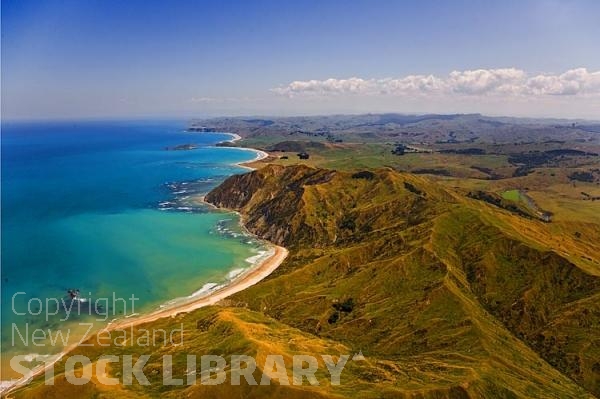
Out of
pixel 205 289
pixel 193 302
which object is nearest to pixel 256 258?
pixel 205 289

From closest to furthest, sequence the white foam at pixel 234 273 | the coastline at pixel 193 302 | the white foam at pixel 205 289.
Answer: the coastline at pixel 193 302 → the white foam at pixel 205 289 → the white foam at pixel 234 273

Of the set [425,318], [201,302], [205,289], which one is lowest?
[201,302]

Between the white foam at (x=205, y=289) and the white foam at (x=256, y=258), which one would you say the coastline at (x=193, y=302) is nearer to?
the white foam at (x=205, y=289)

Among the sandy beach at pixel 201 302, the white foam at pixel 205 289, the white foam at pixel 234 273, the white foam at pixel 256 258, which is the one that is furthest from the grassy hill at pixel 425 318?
the white foam at pixel 234 273

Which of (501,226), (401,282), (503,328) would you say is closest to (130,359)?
(401,282)

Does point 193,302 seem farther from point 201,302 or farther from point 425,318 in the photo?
point 425,318

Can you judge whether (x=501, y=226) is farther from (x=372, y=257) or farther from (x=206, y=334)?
(x=206, y=334)

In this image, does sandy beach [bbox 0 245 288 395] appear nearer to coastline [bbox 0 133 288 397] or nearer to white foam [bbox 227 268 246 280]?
coastline [bbox 0 133 288 397]

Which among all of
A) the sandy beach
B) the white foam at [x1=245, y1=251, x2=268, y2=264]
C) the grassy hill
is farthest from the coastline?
the grassy hill

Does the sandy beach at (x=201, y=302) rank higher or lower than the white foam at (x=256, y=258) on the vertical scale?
lower
